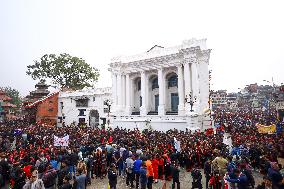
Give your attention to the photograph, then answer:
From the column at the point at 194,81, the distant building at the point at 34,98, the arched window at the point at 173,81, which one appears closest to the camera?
the column at the point at 194,81

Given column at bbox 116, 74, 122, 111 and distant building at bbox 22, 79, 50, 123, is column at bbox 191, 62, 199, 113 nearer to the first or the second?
column at bbox 116, 74, 122, 111

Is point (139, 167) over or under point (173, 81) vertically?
under

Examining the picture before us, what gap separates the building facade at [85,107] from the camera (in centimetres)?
4181

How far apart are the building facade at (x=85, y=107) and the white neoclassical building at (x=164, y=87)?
12.5 feet

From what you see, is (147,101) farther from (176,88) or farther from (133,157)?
(133,157)

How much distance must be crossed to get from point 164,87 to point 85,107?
16.2 meters

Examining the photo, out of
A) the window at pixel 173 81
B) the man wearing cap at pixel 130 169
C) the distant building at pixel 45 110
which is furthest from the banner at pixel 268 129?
the distant building at pixel 45 110

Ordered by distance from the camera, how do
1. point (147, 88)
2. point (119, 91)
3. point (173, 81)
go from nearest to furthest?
point (173, 81)
point (147, 88)
point (119, 91)

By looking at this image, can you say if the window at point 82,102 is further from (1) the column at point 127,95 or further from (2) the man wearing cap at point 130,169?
(2) the man wearing cap at point 130,169

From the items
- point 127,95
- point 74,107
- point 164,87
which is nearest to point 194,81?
point 164,87

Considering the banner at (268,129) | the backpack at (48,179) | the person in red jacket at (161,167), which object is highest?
the banner at (268,129)

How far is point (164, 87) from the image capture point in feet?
116

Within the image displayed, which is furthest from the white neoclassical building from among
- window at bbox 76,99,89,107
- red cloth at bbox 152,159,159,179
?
red cloth at bbox 152,159,159,179

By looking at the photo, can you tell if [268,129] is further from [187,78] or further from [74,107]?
[74,107]
